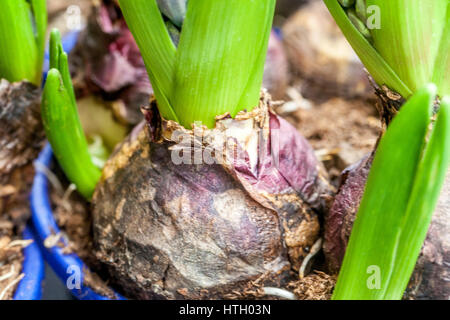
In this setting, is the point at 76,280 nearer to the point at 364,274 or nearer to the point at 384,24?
the point at 364,274

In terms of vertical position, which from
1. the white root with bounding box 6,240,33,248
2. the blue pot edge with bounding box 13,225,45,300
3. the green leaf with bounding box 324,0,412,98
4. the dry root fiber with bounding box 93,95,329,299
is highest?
the green leaf with bounding box 324,0,412,98

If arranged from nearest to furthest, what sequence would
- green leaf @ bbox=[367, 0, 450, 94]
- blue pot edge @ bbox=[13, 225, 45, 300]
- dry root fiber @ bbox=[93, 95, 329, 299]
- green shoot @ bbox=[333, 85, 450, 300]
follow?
green shoot @ bbox=[333, 85, 450, 300] → green leaf @ bbox=[367, 0, 450, 94] → dry root fiber @ bbox=[93, 95, 329, 299] → blue pot edge @ bbox=[13, 225, 45, 300]

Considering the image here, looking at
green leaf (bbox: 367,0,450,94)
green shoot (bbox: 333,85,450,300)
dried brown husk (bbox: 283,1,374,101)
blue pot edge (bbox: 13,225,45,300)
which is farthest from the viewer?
dried brown husk (bbox: 283,1,374,101)

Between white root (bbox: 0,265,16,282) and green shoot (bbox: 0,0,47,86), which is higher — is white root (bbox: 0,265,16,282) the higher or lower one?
the lower one

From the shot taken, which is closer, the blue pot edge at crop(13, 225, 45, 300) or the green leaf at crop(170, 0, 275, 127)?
the green leaf at crop(170, 0, 275, 127)

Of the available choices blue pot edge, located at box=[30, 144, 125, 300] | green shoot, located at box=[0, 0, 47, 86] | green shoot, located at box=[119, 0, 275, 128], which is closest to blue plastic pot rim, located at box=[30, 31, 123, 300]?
blue pot edge, located at box=[30, 144, 125, 300]

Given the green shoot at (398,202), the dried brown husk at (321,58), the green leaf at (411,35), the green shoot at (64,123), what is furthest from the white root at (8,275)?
the dried brown husk at (321,58)

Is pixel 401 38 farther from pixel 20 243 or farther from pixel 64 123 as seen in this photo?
pixel 20 243

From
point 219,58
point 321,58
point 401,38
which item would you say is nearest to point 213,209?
point 219,58

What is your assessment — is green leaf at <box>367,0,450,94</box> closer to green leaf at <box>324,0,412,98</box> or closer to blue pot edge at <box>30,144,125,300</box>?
green leaf at <box>324,0,412,98</box>
